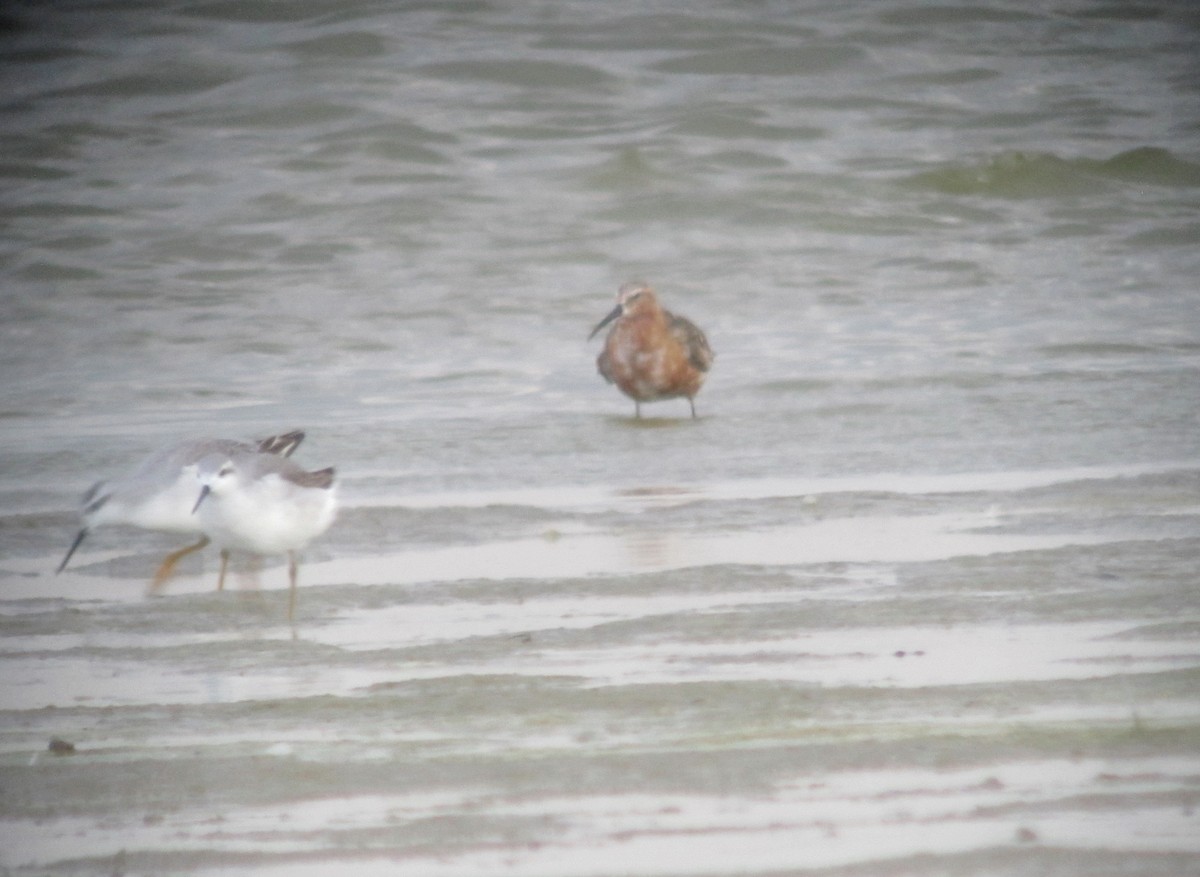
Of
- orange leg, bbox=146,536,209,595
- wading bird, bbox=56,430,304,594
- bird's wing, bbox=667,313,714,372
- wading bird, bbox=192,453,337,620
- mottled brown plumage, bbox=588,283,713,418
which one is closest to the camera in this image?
wading bird, bbox=192,453,337,620

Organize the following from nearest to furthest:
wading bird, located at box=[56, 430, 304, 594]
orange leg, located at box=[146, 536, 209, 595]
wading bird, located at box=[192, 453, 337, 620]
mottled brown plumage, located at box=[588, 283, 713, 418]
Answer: wading bird, located at box=[192, 453, 337, 620]
orange leg, located at box=[146, 536, 209, 595]
wading bird, located at box=[56, 430, 304, 594]
mottled brown plumage, located at box=[588, 283, 713, 418]

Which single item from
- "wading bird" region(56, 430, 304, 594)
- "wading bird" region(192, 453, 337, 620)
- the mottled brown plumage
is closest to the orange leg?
"wading bird" region(56, 430, 304, 594)

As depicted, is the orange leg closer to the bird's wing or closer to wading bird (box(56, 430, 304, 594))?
wading bird (box(56, 430, 304, 594))

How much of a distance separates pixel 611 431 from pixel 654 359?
824mm

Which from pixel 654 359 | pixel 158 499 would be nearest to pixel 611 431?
pixel 654 359

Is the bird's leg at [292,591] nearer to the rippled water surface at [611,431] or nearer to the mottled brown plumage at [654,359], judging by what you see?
the rippled water surface at [611,431]

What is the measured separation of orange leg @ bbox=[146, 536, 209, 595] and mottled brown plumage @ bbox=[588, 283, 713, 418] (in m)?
3.82

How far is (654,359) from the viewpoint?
32.0 feet

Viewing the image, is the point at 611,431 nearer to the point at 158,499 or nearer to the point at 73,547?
the point at 158,499

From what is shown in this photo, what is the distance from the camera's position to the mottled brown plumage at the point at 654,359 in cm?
976

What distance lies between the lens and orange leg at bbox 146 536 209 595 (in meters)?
5.87

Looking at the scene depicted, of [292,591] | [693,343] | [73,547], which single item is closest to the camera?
[292,591]

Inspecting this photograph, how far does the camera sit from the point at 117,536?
6.80 meters

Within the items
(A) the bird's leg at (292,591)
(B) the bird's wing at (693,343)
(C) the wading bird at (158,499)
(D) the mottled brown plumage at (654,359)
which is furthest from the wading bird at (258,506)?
(B) the bird's wing at (693,343)
